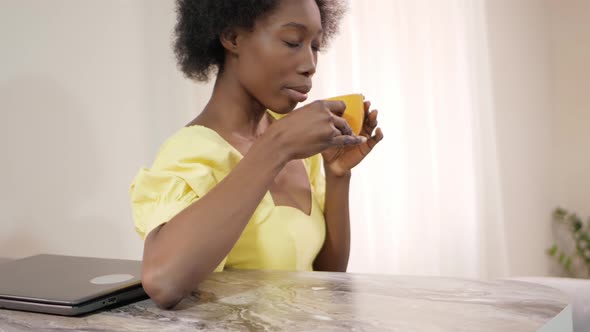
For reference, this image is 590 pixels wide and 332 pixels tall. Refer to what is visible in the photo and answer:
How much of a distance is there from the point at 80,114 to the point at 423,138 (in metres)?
1.74

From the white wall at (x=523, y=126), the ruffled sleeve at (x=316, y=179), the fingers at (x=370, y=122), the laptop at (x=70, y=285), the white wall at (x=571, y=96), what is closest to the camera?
the laptop at (x=70, y=285)

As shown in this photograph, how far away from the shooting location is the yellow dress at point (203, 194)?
3.38 feet

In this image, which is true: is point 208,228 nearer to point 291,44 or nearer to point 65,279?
point 65,279

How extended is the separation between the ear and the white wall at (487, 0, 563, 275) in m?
2.60

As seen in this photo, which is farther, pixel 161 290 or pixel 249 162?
pixel 249 162

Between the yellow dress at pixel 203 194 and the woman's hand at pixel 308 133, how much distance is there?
8cm

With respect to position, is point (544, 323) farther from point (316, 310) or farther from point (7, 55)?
point (7, 55)

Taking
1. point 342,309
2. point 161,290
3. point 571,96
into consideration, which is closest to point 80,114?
point 161,290

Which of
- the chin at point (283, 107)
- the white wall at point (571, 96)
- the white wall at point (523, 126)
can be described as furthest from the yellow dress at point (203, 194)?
the white wall at point (571, 96)

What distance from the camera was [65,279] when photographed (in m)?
0.94

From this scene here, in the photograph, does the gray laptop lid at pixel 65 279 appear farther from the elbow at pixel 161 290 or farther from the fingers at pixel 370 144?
the fingers at pixel 370 144

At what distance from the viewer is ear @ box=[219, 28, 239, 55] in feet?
4.01

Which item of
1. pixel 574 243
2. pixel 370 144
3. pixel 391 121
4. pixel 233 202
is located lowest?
pixel 574 243

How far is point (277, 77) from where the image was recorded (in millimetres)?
1172
